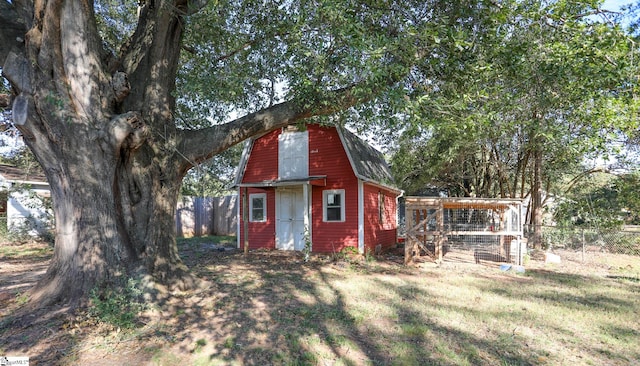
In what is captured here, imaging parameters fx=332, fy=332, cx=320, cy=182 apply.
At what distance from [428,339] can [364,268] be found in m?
4.74

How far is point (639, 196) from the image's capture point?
10992mm

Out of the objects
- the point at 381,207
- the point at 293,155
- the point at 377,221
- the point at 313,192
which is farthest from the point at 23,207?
the point at 381,207

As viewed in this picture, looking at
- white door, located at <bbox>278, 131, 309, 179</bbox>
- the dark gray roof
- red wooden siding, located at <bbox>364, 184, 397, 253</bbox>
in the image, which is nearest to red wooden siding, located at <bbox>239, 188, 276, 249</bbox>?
white door, located at <bbox>278, 131, 309, 179</bbox>

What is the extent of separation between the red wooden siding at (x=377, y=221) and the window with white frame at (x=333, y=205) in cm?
80

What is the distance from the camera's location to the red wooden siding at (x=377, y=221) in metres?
11.0

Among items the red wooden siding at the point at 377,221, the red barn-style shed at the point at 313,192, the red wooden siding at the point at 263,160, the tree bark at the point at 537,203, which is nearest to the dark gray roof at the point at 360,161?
the red barn-style shed at the point at 313,192

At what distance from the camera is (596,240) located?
35.0 ft

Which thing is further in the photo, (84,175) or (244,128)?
(244,128)

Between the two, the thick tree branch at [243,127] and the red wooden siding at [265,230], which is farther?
the red wooden siding at [265,230]

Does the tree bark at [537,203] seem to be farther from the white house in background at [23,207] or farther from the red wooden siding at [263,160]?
the white house in background at [23,207]

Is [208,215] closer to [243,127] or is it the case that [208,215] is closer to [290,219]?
[290,219]

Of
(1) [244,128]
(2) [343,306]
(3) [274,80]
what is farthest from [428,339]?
(3) [274,80]

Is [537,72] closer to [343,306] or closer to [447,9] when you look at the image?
[447,9]

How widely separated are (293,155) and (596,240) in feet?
33.8
